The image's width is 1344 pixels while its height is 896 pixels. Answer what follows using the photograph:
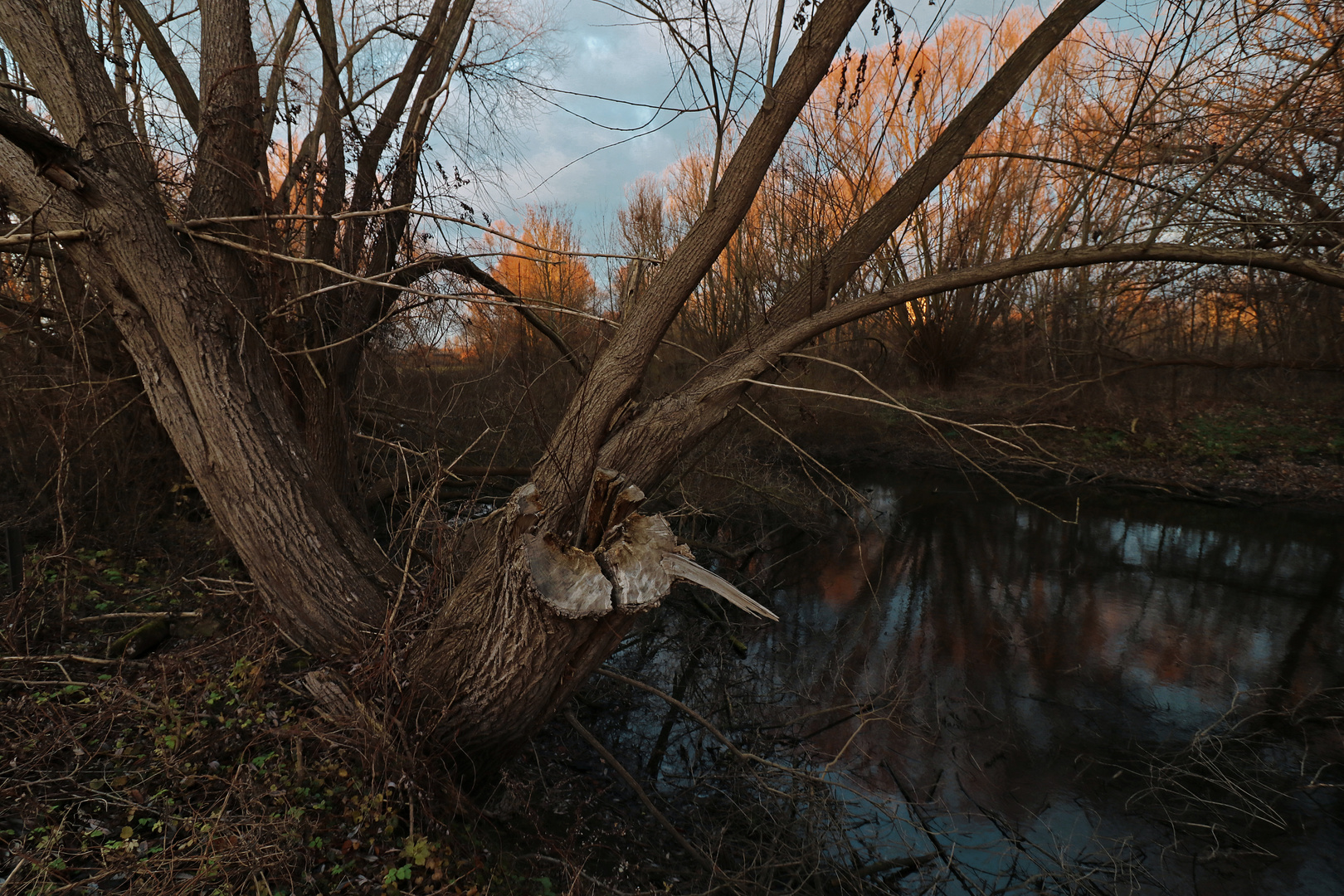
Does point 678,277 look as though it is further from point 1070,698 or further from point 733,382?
point 1070,698

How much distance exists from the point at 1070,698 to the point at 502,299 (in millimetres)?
5853

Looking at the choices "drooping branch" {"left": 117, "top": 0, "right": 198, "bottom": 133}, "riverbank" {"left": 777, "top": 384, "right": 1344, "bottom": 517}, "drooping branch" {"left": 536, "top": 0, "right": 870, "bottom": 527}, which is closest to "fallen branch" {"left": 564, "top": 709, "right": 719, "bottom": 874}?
"drooping branch" {"left": 536, "top": 0, "right": 870, "bottom": 527}

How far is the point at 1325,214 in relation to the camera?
258 inches

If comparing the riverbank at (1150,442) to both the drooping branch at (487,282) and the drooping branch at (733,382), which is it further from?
the drooping branch at (733,382)

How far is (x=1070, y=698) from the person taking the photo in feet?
19.0

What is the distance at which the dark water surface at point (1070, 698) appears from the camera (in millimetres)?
4012

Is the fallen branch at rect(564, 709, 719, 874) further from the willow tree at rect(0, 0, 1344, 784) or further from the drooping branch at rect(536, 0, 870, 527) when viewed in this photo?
the drooping branch at rect(536, 0, 870, 527)

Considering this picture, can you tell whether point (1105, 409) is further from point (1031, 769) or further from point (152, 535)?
point (152, 535)

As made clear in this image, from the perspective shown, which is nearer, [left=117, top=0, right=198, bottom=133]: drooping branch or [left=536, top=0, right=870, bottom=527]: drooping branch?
[left=536, top=0, right=870, bottom=527]: drooping branch

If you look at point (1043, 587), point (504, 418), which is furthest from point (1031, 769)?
point (504, 418)

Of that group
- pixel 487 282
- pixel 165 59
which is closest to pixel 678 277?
pixel 487 282

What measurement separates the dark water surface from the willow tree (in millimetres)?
1501

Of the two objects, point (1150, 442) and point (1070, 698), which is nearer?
point (1070, 698)

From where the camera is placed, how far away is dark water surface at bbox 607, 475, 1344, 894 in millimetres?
4012
